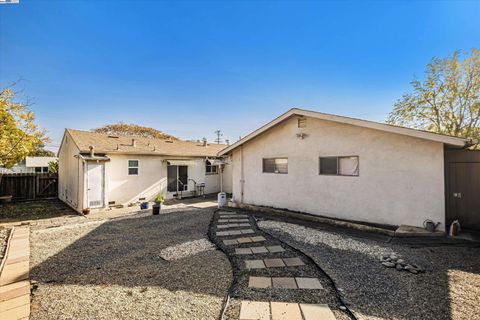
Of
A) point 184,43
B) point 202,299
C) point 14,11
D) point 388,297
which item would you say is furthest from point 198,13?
point 388,297

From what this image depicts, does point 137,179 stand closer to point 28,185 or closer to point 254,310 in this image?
point 28,185

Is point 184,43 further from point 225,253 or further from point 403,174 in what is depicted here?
point 403,174

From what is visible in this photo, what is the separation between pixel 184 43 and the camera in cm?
1145

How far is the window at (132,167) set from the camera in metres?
12.6

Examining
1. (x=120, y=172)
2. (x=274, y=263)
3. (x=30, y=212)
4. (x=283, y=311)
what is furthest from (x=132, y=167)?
(x=283, y=311)

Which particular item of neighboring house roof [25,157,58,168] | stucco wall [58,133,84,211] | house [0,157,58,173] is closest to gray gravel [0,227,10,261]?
stucco wall [58,133,84,211]

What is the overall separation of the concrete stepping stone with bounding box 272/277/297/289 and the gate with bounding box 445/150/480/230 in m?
6.45

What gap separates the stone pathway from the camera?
296 centimetres

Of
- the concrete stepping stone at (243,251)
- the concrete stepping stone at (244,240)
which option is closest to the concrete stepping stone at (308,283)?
the concrete stepping stone at (243,251)

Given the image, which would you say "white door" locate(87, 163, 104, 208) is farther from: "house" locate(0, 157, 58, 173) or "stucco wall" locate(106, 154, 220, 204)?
"house" locate(0, 157, 58, 173)

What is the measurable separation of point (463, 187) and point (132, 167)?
15093 mm

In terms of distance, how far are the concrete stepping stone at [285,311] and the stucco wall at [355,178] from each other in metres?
5.59

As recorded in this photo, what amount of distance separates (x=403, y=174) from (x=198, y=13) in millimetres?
10722

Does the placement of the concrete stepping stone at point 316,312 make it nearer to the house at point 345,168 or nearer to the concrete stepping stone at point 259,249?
the concrete stepping stone at point 259,249
